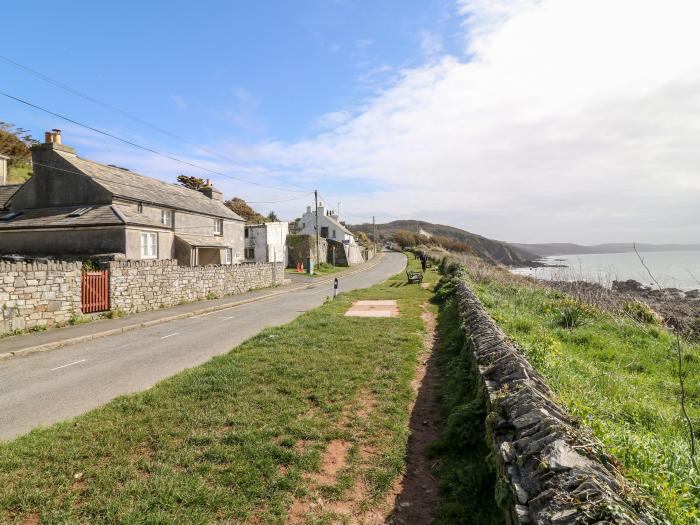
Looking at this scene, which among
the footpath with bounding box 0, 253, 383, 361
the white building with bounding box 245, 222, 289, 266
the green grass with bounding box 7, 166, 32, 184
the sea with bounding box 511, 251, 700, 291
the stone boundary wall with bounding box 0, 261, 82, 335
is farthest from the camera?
the white building with bounding box 245, 222, 289, 266

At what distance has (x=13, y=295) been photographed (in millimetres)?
12203

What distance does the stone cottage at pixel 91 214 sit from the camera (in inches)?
813

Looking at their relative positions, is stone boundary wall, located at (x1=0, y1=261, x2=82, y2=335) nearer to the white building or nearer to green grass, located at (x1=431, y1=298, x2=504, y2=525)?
green grass, located at (x1=431, y1=298, x2=504, y2=525)

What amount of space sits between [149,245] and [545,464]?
77.4ft

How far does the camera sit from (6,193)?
2631 cm

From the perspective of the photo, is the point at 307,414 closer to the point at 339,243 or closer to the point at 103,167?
the point at 103,167

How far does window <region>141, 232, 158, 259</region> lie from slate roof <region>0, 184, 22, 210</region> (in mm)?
10809

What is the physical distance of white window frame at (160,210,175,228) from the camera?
2659 centimetres

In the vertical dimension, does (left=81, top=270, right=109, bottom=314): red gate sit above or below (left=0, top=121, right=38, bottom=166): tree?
below

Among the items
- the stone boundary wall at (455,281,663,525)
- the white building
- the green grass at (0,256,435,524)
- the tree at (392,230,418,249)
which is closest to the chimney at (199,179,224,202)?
the white building

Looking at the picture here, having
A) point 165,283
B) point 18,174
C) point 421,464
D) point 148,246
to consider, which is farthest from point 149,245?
point 18,174

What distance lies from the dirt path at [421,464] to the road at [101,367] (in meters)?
5.26

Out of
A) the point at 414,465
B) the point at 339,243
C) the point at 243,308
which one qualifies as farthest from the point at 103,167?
the point at 339,243

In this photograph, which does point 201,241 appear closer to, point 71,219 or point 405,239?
point 71,219
